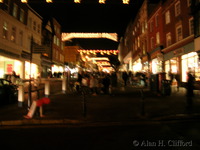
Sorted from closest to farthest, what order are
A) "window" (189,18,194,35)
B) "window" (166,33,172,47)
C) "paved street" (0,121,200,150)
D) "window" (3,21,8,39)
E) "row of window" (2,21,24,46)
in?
1. "paved street" (0,121,200,150)
2. "window" (189,18,194,35)
3. "window" (166,33,172,47)
4. "window" (3,21,8,39)
5. "row of window" (2,21,24,46)

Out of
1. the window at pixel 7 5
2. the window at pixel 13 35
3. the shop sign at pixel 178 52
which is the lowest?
the shop sign at pixel 178 52

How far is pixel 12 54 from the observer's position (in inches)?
907

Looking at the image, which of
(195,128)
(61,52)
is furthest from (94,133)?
(61,52)

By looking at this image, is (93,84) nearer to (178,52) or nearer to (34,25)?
(178,52)

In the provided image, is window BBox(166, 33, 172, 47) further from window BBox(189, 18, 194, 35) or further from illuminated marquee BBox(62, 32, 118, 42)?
illuminated marquee BBox(62, 32, 118, 42)

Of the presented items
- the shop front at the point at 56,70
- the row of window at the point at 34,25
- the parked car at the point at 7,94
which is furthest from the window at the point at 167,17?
the shop front at the point at 56,70

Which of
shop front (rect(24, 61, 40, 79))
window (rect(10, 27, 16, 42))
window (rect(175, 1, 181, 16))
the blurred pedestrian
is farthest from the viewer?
shop front (rect(24, 61, 40, 79))

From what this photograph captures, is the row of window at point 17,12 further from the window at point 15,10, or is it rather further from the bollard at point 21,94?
the bollard at point 21,94

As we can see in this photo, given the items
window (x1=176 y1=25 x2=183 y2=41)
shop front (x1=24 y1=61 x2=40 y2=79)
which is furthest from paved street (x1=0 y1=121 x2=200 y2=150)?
shop front (x1=24 y1=61 x2=40 y2=79)

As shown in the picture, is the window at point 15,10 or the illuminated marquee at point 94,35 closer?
the illuminated marquee at point 94,35

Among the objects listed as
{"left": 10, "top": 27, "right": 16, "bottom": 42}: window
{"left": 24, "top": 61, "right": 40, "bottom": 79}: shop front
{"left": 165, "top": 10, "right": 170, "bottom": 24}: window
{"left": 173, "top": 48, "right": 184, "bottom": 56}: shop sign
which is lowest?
{"left": 24, "top": 61, "right": 40, "bottom": 79}: shop front

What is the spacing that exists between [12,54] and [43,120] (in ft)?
65.1

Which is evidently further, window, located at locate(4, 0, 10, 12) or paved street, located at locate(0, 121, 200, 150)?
window, located at locate(4, 0, 10, 12)

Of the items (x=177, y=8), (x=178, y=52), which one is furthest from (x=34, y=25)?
(x=178, y=52)
